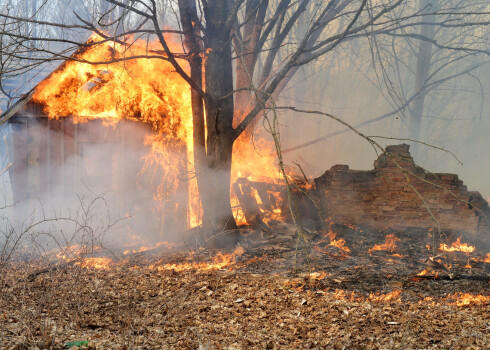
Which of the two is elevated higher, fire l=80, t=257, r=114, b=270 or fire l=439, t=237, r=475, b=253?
fire l=80, t=257, r=114, b=270

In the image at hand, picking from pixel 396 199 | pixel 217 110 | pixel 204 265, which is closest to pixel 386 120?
pixel 396 199

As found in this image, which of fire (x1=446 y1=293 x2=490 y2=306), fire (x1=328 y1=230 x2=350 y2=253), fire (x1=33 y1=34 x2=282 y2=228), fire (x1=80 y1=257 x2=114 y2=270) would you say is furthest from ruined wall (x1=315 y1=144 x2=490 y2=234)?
fire (x1=80 y1=257 x2=114 y2=270)

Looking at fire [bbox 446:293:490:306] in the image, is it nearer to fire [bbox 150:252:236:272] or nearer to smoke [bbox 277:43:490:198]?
fire [bbox 150:252:236:272]

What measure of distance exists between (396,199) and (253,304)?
6.44 metres

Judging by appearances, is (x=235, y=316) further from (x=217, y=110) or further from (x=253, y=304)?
(x=217, y=110)

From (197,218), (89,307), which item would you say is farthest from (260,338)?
(197,218)

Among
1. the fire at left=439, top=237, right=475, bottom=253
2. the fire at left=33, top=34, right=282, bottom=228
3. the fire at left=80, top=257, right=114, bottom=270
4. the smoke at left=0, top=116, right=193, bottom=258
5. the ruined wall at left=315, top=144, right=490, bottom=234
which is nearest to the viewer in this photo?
the fire at left=80, top=257, right=114, bottom=270

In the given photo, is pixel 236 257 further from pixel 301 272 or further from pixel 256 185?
pixel 256 185

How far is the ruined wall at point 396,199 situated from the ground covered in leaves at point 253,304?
2511 mm

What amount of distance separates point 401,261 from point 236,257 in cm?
317

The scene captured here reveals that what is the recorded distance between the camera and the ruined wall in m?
10.4

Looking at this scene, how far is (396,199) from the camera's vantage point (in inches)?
418

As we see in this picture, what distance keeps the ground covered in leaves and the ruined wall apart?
251cm

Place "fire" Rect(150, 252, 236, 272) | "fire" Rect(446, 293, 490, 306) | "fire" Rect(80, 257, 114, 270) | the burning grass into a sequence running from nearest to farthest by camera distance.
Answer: the burning grass < "fire" Rect(446, 293, 490, 306) < "fire" Rect(150, 252, 236, 272) < "fire" Rect(80, 257, 114, 270)
